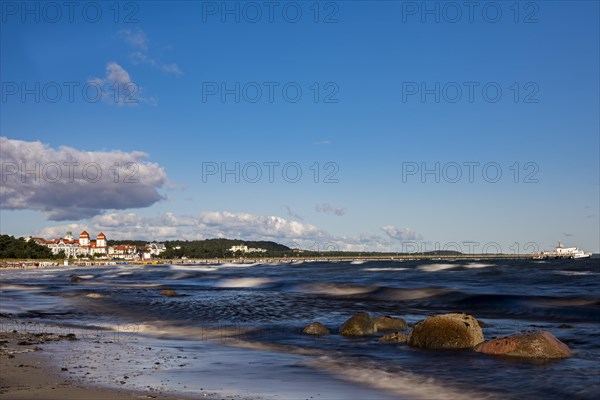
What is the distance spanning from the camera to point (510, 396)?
38.4 ft

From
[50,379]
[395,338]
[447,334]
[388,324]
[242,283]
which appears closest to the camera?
[50,379]

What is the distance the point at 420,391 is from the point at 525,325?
13743 mm

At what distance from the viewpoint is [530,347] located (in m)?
15.8

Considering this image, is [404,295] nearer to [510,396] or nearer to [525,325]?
[525,325]

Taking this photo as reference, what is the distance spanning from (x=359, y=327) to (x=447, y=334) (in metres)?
4.01

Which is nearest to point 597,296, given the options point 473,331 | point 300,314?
point 300,314

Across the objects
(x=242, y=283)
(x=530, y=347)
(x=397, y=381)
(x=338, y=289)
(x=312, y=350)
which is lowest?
(x=242, y=283)

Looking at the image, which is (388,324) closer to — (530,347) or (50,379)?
(530,347)

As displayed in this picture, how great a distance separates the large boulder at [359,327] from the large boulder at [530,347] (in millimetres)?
5091

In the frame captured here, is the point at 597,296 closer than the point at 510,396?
No

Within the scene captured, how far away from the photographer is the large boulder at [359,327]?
20703 mm

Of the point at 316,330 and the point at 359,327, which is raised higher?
the point at 359,327

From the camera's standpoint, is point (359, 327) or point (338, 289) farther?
point (338, 289)

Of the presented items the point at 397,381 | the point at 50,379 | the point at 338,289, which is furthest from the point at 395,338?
the point at 338,289
